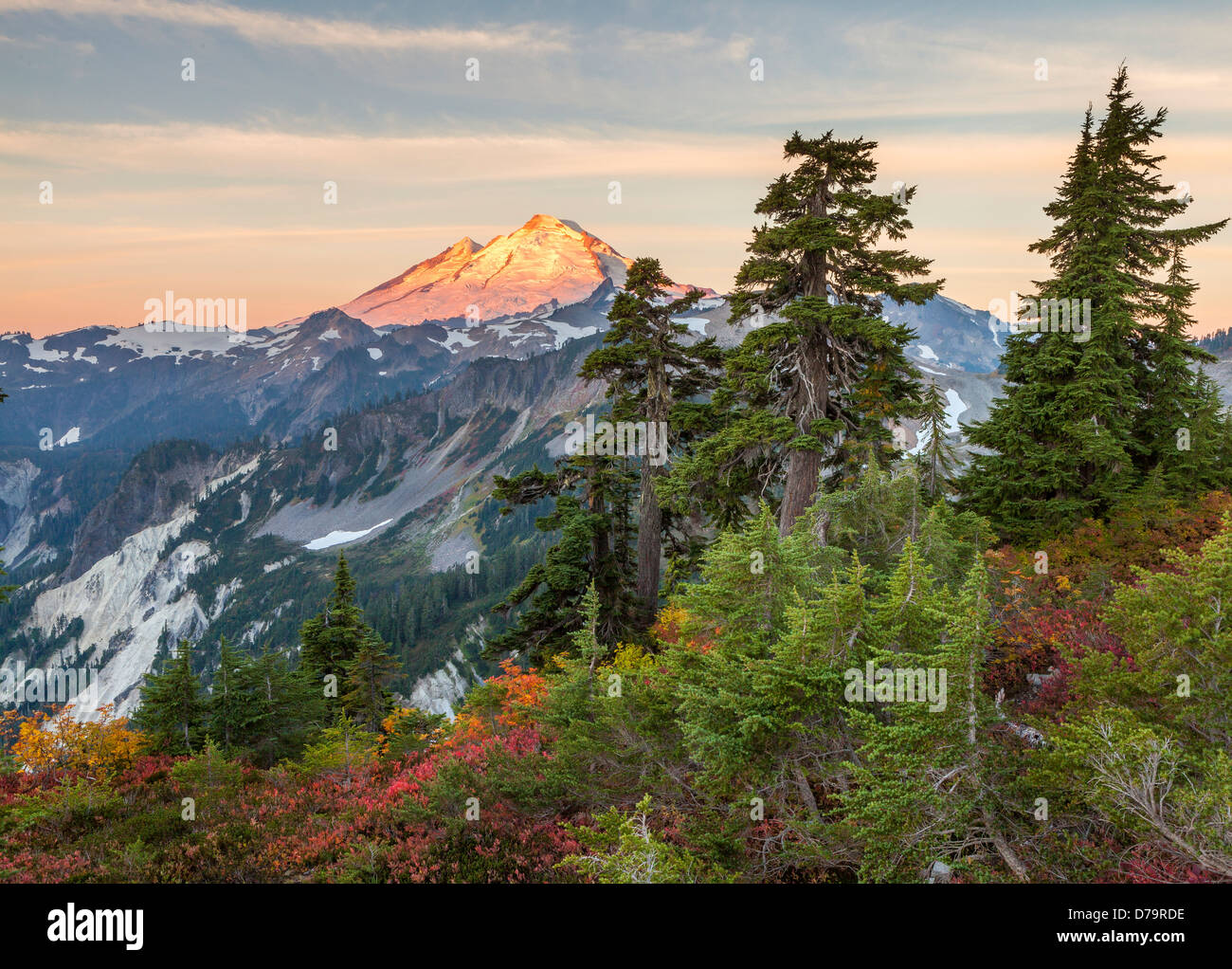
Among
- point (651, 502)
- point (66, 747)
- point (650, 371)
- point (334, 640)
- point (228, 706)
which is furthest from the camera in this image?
point (334, 640)

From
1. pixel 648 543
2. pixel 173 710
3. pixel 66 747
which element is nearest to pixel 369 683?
pixel 173 710

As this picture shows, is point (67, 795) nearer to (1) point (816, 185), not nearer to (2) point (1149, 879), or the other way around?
(2) point (1149, 879)

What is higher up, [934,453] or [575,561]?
[934,453]

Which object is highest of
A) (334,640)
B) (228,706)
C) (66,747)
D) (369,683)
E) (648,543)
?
(648,543)

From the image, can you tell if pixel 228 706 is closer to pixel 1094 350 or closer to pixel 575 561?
pixel 575 561

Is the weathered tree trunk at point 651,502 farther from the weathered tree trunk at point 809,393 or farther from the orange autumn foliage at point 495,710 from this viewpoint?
the orange autumn foliage at point 495,710

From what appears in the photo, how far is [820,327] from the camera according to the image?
18766mm

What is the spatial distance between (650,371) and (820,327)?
22.9 ft

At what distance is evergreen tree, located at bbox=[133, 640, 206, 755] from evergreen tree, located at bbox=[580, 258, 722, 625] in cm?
1502

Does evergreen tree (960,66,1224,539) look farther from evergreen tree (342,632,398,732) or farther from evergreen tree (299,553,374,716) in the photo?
evergreen tree (299,553,374,716)

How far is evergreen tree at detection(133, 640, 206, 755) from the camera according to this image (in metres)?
19.8

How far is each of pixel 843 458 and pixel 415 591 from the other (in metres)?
158
